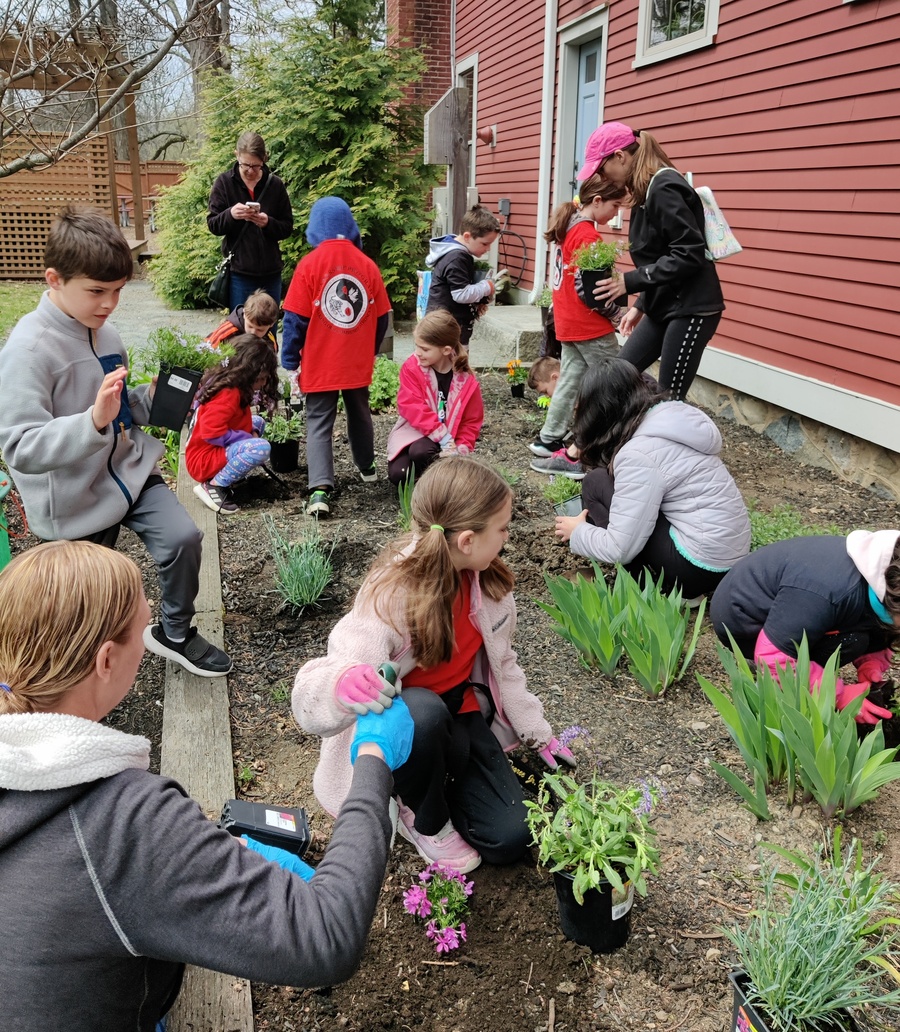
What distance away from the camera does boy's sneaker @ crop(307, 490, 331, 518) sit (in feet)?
15.3

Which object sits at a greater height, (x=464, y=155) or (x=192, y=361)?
(x=464, y=155)

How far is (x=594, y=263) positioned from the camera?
5.14m

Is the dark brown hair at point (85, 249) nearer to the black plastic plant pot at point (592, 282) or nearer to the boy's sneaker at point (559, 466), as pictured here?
the black plastic plant pot at point (592, 282)

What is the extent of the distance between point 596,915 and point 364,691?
0.79m

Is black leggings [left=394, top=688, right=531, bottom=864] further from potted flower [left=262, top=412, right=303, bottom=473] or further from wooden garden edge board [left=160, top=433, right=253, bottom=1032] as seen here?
potted flower [left=262, top=412, right=303, bottom=473]

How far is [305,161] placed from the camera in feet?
37.5

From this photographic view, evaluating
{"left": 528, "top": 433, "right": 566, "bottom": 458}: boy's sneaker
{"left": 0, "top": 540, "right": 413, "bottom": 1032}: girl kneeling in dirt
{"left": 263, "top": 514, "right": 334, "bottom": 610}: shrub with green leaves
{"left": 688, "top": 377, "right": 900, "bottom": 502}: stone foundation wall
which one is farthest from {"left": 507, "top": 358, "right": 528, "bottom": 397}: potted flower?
{"left": 0, "top": 540, "right": 413, "bottom": 1032}: girl kneeling in dirt

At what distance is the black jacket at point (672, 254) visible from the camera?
14.9ft

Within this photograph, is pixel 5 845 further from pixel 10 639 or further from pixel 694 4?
pixel 694 4

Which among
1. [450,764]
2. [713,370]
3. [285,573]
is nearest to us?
[450,764]

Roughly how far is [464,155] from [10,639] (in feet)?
34.6

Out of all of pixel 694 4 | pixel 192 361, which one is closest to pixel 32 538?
pixel 192 361

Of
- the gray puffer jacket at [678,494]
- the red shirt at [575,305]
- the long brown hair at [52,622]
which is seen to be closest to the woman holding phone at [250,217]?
the red shirt at [575,305]

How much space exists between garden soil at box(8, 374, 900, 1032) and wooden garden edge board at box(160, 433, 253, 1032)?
0.06 metres
